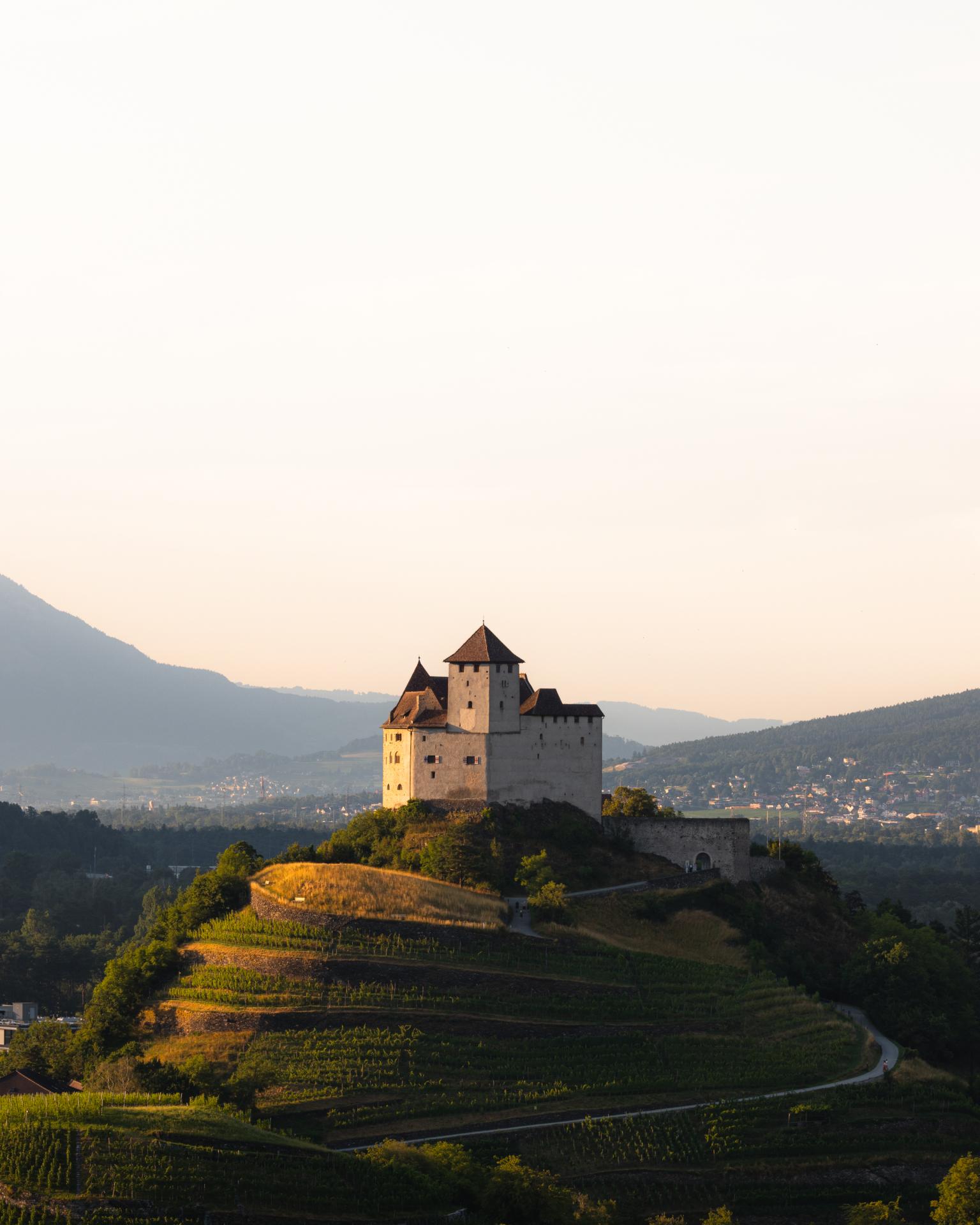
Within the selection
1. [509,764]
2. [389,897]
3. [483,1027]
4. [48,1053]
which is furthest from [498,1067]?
[48,1053]

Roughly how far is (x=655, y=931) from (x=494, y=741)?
11995 millimetres

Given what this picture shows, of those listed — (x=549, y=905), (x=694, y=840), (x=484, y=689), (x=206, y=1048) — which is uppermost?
(x=484, y=689)

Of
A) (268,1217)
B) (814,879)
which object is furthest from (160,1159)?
(814,879)

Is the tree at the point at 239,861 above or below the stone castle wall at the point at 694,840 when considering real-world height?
below

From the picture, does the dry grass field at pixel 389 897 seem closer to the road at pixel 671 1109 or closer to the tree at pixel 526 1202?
the road at pixel 671 1109

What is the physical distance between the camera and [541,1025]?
6694 cm

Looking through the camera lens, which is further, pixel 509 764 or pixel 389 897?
pixel 509 764

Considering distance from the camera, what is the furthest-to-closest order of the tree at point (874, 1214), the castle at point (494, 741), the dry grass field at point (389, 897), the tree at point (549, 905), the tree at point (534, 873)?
the castle at point (494, 741)
the tree at point (534, 873)
the tree at point (549, 905)
the dry grass field at point (389, 897)
the tree at point (874, 1214)

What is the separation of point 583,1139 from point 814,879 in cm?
2970

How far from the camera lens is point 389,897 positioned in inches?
2849

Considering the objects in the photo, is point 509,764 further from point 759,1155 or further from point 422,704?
point 759,1155

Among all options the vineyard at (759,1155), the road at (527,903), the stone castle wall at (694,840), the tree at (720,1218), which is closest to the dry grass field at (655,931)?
the road at (527,903)

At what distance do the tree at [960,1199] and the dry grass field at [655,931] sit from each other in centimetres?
1714

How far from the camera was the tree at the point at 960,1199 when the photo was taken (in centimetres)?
5694
